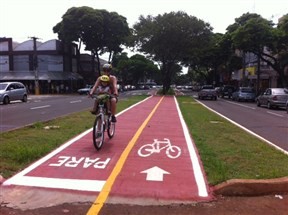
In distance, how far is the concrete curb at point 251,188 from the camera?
256 inches

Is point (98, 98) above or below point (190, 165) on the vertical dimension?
above

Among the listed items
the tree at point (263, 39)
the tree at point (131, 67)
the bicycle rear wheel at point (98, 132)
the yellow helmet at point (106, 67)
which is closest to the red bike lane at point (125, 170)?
the bicycle rear wheel at point (98, 132)

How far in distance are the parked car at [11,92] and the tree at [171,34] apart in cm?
2255

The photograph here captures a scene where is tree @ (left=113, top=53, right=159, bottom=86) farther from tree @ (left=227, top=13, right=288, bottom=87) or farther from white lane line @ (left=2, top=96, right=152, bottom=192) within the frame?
white lane line @ (left=2, top=96, right=152, bottom=192)

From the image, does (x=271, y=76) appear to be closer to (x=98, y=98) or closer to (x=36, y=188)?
(x=98, y=98)

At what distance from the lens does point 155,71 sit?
132 m

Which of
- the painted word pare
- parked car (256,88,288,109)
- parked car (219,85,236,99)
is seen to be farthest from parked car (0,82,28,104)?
parked car (219,85,236,99)

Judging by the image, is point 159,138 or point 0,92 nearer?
point 159,138

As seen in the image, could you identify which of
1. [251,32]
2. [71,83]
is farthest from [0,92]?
[71,83]

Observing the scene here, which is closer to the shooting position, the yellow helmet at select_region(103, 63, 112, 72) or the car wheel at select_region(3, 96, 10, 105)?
the yellow helmet at select_region(103, 63, 112, 72)

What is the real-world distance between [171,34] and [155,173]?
4879 cm

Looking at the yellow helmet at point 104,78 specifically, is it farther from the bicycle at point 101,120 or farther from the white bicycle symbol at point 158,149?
the white bicycle symbol at point 158,149

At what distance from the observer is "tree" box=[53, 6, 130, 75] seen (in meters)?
70.3

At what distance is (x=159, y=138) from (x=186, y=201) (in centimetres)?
556
